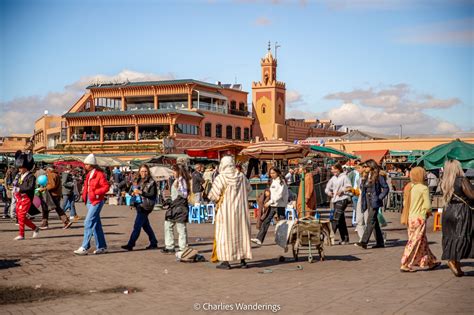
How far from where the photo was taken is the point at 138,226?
43.2 ft

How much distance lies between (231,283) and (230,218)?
1599 millimetres

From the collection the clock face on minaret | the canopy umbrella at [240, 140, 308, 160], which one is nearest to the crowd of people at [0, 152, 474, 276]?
the canopy umbrella at [240, 140, 308, 160]

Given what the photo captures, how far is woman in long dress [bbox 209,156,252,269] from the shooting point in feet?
34.7

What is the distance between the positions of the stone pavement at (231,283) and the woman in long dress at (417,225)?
0.25 metres

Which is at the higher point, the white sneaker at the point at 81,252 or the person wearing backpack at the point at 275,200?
the person wearing backpack at the point at 275,200

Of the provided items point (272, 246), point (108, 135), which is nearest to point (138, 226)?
point (272, 246)

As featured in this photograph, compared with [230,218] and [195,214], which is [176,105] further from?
[230,218]

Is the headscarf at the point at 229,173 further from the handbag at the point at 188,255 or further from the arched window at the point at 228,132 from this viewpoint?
the arched window at the point at 228,132

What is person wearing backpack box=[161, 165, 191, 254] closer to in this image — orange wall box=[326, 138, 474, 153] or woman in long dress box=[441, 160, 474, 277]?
woman in long dress box=[441, 160, 474, 277]

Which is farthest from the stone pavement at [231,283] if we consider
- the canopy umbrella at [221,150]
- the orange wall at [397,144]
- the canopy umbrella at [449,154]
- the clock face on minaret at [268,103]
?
the clock face on minaret at [268,103]

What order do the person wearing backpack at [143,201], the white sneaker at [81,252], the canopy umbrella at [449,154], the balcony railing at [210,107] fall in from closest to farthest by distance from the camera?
the white sneaker at [81,252], the person wearing backpack at [143,201], the canopy umbrella at [449,154], the balcony railing at [210,107]

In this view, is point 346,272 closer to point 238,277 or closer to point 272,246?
point 238,277

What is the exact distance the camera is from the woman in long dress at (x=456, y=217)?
9641 mm

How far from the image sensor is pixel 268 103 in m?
79.5
